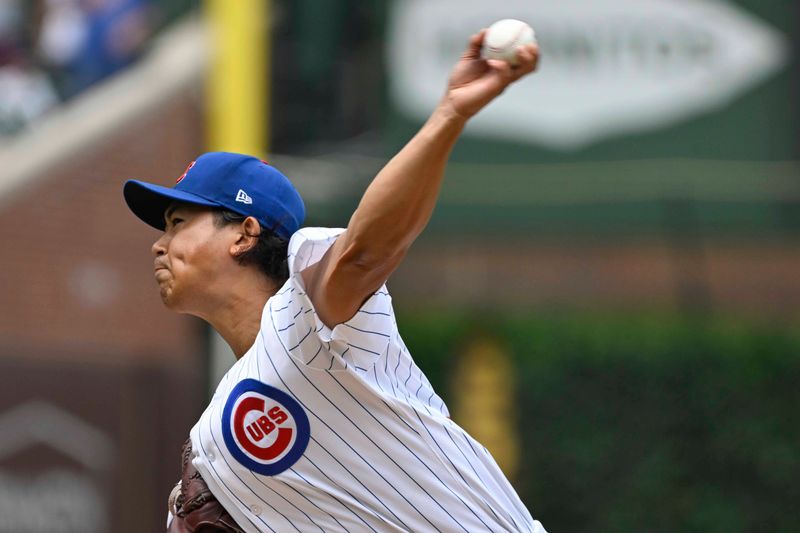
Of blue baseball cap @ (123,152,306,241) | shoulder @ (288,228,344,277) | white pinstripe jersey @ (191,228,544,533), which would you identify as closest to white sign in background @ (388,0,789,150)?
blue baseball cap @ (123,152,306,241)

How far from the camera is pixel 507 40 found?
8.07 ft

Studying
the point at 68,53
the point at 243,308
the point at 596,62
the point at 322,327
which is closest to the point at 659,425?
the point at 596,62

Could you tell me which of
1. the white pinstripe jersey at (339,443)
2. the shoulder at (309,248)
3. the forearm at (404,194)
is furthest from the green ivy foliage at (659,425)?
the forearm at (404,194)

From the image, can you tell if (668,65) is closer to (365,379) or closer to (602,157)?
(602,157)

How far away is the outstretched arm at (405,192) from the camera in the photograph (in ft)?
8.16

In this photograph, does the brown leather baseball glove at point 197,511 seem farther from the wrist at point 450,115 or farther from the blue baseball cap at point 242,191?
the wrist at point 450,115

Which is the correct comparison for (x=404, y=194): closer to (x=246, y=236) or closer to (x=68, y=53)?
(x=246, y=236)

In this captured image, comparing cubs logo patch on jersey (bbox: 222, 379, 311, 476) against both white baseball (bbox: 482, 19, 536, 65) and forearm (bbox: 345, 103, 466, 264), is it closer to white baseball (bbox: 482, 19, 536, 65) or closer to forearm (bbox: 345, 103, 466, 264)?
forearm (bbox: 345, 103, 466, 264)

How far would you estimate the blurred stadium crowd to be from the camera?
10.4 meters

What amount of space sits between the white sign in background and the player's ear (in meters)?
9.73

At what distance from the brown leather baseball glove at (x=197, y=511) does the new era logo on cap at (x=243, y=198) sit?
0.57 m

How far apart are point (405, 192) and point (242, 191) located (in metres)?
0.75

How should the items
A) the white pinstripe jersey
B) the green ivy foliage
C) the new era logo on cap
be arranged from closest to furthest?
the white pinstripe jersey
the new era logo on cap
the green ivy foliage

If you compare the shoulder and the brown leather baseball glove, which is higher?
the shoulder
